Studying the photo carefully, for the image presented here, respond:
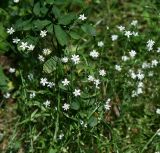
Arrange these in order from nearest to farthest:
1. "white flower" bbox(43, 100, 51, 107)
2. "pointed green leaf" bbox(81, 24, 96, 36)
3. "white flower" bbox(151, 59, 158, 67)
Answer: "pointed green leaf" bbox(81, 24, 96, 36)
"white flower" bbox(43, 100, 51, 107)
"white flower" bbox(151, 59, 158, 67)

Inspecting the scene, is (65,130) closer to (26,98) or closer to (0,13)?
(26,98)

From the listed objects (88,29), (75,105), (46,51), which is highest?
(88,29)

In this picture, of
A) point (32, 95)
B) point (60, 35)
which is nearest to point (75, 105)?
point (32, 95)

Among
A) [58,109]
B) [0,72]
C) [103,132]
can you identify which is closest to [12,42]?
[0,72]

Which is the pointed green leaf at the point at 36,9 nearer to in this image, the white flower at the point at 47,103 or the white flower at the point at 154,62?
the white flower at the point at 47,103

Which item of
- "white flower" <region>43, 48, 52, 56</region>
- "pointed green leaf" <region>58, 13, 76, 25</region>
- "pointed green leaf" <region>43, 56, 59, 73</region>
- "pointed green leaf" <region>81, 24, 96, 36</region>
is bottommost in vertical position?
"pointed green leaf" <region>43, 56, 59, 73</region>

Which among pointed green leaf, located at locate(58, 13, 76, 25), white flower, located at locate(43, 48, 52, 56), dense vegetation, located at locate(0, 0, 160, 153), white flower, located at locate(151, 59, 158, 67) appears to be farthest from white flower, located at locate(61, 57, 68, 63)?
white flower, located at locate(151, 59, 158, 67)

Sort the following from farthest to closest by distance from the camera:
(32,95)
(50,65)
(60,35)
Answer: (32,95)
(50,65)
(60,35)

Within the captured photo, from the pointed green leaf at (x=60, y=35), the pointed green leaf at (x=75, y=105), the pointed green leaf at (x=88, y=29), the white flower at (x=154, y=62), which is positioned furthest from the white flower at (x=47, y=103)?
the white flower at (x=154, y=62)

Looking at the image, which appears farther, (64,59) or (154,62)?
(154,62)

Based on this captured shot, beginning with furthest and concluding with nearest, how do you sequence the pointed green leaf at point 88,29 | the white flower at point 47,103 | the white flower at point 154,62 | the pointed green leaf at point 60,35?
the white flower at point 154,62
the white flower at point 47,103
the pointed green leaf at point 88,29
the pointed green leaf at point 60,35

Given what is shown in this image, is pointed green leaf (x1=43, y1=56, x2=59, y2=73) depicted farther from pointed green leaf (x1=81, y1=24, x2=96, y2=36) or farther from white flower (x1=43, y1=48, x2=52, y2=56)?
pointed green leaf (x1=81, y1=24, x2=96, y2=36)

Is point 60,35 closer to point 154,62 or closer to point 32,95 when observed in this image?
point 32,95
